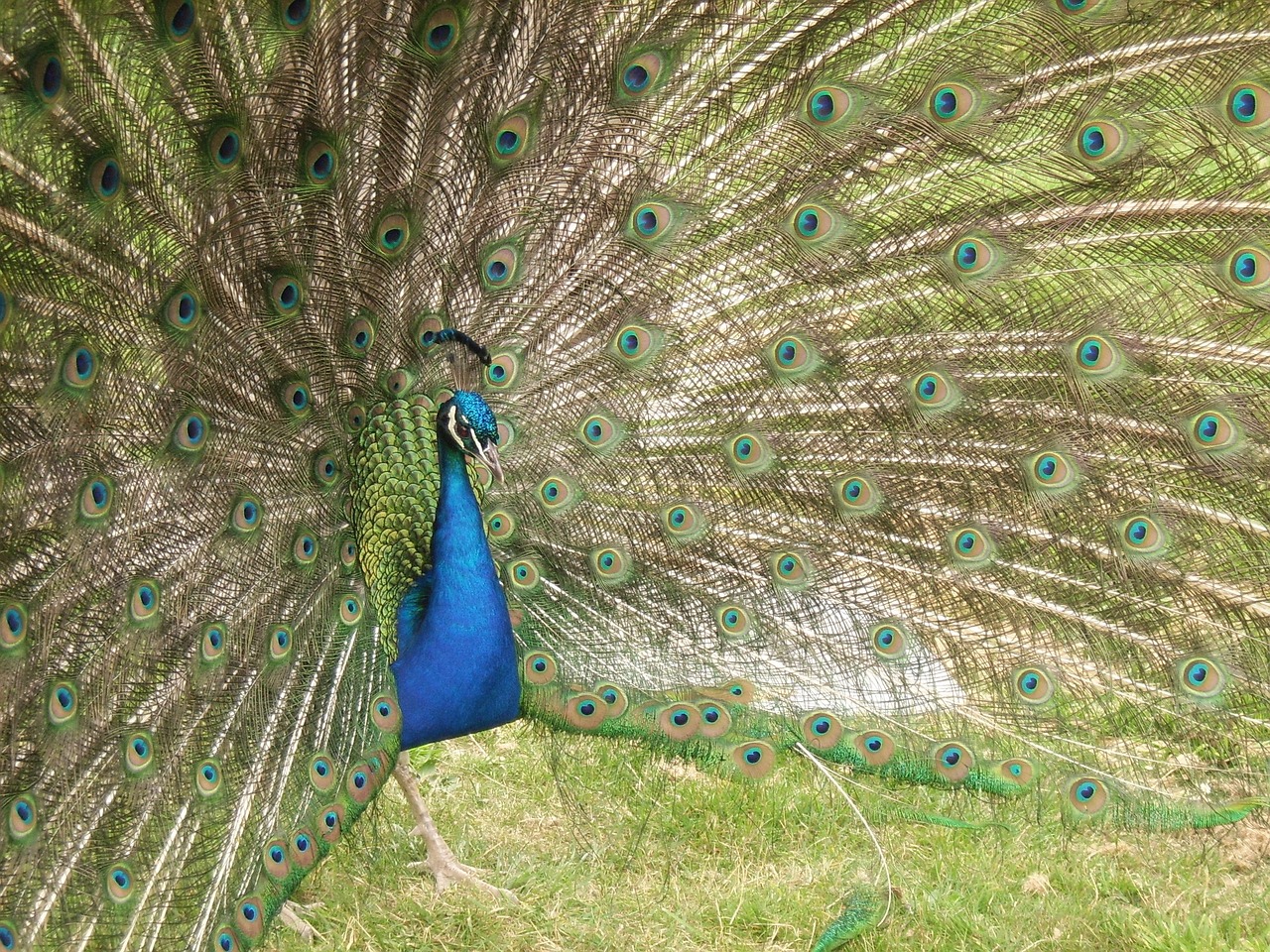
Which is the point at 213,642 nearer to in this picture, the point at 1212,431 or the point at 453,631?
the point at 453,631

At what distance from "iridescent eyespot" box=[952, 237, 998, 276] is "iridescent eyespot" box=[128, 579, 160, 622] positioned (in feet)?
5.76

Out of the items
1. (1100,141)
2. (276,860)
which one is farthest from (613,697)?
(1100,141)

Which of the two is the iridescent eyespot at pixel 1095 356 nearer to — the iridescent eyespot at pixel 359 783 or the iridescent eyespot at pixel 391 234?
the iridescent eyespot at pixel 391 234

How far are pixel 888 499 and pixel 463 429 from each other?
101 cm

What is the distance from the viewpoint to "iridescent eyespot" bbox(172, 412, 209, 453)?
240 cm

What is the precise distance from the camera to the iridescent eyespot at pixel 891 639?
2.97 meters

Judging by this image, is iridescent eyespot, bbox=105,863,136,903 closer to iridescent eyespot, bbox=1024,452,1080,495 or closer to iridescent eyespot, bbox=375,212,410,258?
iridescent eyespot, bbox=375,212,410,258

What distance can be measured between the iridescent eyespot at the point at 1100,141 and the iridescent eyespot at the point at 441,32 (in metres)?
1.26

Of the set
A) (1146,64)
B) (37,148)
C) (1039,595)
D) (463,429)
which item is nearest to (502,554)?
(463,429)

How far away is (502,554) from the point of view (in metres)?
3.08

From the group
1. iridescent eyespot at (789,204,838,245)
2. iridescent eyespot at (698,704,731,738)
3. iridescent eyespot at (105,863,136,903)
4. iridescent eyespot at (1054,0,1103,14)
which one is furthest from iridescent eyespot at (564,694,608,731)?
iridescent eyespot at (1054,0,1103,14)

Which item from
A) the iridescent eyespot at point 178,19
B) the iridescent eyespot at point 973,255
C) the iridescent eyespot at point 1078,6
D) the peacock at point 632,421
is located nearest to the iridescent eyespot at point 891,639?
the peacock at point 632,421

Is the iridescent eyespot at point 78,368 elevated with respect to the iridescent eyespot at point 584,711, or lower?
elevated

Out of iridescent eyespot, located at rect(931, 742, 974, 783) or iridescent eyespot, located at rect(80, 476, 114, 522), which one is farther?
iridescent eyespot, located at rect(931, 742, 974, 783)
